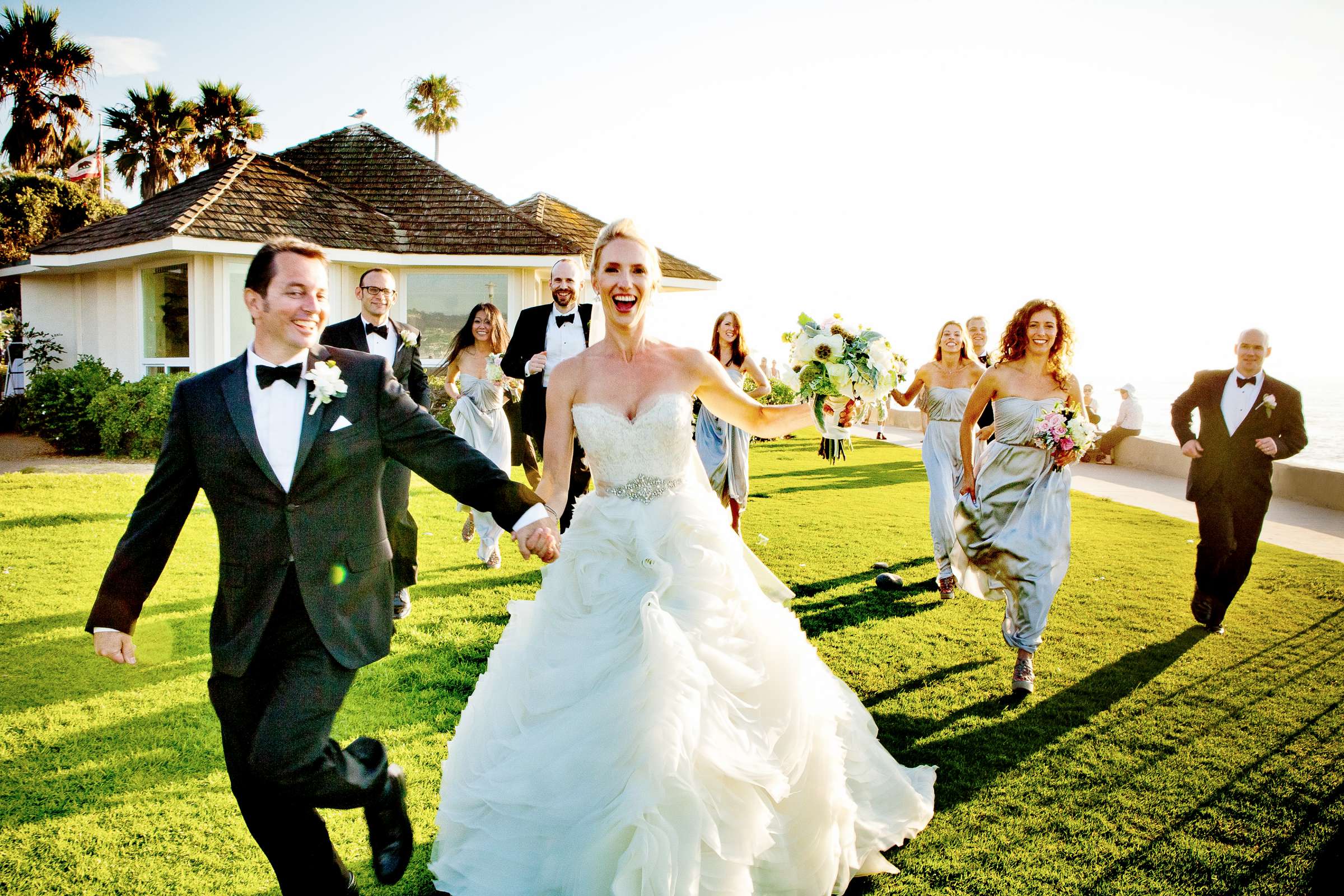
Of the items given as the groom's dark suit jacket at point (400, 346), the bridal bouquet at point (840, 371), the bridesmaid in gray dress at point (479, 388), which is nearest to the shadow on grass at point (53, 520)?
the bridesmaid in gray dress at point (479, 388)

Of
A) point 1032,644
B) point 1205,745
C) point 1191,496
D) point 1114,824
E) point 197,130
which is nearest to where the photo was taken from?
point 1114,824

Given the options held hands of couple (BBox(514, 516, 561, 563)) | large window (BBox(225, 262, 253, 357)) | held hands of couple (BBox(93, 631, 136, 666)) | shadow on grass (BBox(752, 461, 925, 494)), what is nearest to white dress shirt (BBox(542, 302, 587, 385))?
held hands of couple (BBox(514, 516, 561, 563))

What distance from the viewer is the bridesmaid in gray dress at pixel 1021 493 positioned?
5.65m

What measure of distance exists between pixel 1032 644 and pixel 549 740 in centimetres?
382

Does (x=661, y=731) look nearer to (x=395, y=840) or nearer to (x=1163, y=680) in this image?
(x=395, y=840)

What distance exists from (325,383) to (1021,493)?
16.3 feet

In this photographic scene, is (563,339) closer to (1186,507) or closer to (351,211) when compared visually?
(1186,507)

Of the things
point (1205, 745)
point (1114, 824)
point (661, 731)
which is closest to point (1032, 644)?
point (1205, 745)

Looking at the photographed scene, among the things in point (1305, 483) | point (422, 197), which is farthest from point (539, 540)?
point (422, 197)

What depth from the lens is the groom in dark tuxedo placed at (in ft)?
9.10

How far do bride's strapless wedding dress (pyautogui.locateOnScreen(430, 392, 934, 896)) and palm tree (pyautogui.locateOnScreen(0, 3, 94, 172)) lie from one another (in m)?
38.7

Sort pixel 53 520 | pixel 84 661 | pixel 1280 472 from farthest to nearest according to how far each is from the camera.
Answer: pixel 1280 472
pixel 53 520
pixel 84 661

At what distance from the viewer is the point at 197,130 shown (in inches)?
1268

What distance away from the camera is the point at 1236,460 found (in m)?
7.26
